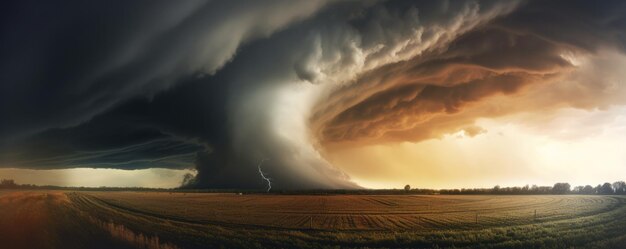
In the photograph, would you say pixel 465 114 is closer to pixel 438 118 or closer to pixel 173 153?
pixel 438 118

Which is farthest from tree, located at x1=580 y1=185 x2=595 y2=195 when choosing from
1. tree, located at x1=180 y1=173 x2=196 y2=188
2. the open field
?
tree, located at x1=180 y1=173 x2=196 y2=188

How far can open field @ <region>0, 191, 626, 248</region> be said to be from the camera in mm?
12383

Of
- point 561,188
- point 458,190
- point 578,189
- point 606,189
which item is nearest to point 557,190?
point 561,188

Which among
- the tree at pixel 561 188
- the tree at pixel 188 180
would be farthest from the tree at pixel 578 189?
the tree at pixel 188 180

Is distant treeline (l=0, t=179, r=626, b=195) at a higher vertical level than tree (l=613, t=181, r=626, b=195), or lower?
lower

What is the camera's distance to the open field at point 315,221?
1238 centimetres

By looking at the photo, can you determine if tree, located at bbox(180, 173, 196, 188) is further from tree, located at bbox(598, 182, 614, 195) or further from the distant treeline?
tree, located at bbox(598, 182, 614, 195)

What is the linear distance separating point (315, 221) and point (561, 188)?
29.5 feet

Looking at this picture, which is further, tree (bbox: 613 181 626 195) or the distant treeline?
tree (bbox: 613 181 626 195)

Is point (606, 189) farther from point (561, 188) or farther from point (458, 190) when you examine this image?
point (458, 190)

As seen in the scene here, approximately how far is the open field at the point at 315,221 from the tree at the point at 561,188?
0.23 metres

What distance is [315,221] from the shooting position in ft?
41.5

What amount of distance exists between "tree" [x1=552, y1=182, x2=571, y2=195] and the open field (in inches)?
9.0

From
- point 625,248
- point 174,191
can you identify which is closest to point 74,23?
point 174,191
